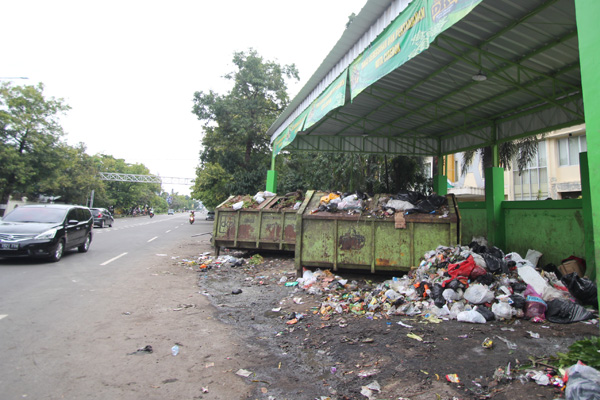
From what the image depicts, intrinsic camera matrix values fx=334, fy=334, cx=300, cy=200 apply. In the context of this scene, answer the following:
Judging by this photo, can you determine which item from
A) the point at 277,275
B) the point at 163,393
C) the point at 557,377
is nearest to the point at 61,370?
the point at 163,393

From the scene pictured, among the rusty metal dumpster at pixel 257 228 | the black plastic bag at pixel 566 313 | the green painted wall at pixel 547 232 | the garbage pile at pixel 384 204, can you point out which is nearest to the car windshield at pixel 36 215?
the rusty metal dumpster at pixel 257 228

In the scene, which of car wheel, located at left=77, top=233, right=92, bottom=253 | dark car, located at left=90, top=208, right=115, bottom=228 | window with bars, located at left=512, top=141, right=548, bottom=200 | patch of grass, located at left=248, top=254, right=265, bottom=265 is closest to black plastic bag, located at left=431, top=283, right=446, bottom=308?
→ patch of grass, located at left=248, top=254, right=265, bottom=265

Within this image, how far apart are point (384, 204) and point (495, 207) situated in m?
4.01

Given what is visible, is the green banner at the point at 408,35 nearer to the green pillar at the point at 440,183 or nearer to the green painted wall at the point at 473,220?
the green painted wall at the point at 473,220

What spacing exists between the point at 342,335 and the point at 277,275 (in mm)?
3922

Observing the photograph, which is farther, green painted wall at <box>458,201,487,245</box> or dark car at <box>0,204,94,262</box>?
green painted wall at <box>458,201,487,245</box>

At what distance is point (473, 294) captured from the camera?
15.7 feet

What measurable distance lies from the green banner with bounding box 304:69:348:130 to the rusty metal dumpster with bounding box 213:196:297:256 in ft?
9.25

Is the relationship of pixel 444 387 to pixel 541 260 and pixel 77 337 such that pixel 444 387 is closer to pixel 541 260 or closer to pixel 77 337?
pixel 77 337

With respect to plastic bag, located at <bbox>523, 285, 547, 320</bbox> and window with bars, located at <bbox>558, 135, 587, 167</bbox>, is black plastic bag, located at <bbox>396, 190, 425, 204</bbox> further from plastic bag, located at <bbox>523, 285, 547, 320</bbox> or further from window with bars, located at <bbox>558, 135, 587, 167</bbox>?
window with bars, located at <bbox>558, 135, 587, 167</bbox>

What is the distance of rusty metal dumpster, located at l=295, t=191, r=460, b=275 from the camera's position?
21.5ft

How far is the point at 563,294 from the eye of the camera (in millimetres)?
4852

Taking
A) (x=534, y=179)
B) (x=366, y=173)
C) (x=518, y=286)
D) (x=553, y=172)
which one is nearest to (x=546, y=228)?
(x=518, y=286)

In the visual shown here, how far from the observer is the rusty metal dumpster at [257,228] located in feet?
31.0
